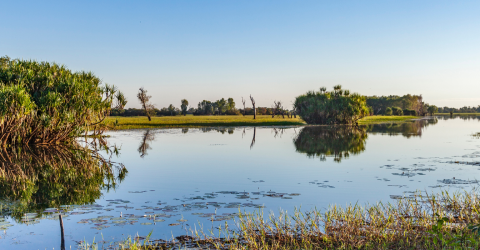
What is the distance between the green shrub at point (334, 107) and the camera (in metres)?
57.0

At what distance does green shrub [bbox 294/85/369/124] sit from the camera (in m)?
57.0

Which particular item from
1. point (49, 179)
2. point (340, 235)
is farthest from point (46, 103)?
point (340, 235)

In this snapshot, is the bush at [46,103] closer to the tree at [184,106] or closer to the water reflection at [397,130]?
the water reflection at [397,130]

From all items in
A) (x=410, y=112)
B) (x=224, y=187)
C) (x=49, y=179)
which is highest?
(x=410, y=112)

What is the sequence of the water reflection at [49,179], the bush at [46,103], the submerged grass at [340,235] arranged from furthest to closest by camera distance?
1. the bush at [46,103]
2. the water reflection at [49,179]
3. the submerged grass at [340,235]

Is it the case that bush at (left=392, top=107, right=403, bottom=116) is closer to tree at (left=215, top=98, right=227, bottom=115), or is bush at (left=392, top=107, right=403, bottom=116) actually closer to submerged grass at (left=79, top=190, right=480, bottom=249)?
tree at (left=215, top=98, right=227, bottom=115)

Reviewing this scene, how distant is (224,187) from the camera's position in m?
12.2

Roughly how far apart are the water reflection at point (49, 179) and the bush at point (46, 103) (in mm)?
2269

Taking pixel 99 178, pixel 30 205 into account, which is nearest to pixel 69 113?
pixel 99 178

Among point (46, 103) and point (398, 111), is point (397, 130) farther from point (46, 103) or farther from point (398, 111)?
point (398, 111)

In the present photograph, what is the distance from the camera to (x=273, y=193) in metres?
11.2

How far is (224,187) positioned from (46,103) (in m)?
15.8

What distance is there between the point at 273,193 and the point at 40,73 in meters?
20.1

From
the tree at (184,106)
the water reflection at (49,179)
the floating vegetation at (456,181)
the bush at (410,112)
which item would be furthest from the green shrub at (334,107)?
the bush at (410,112)
